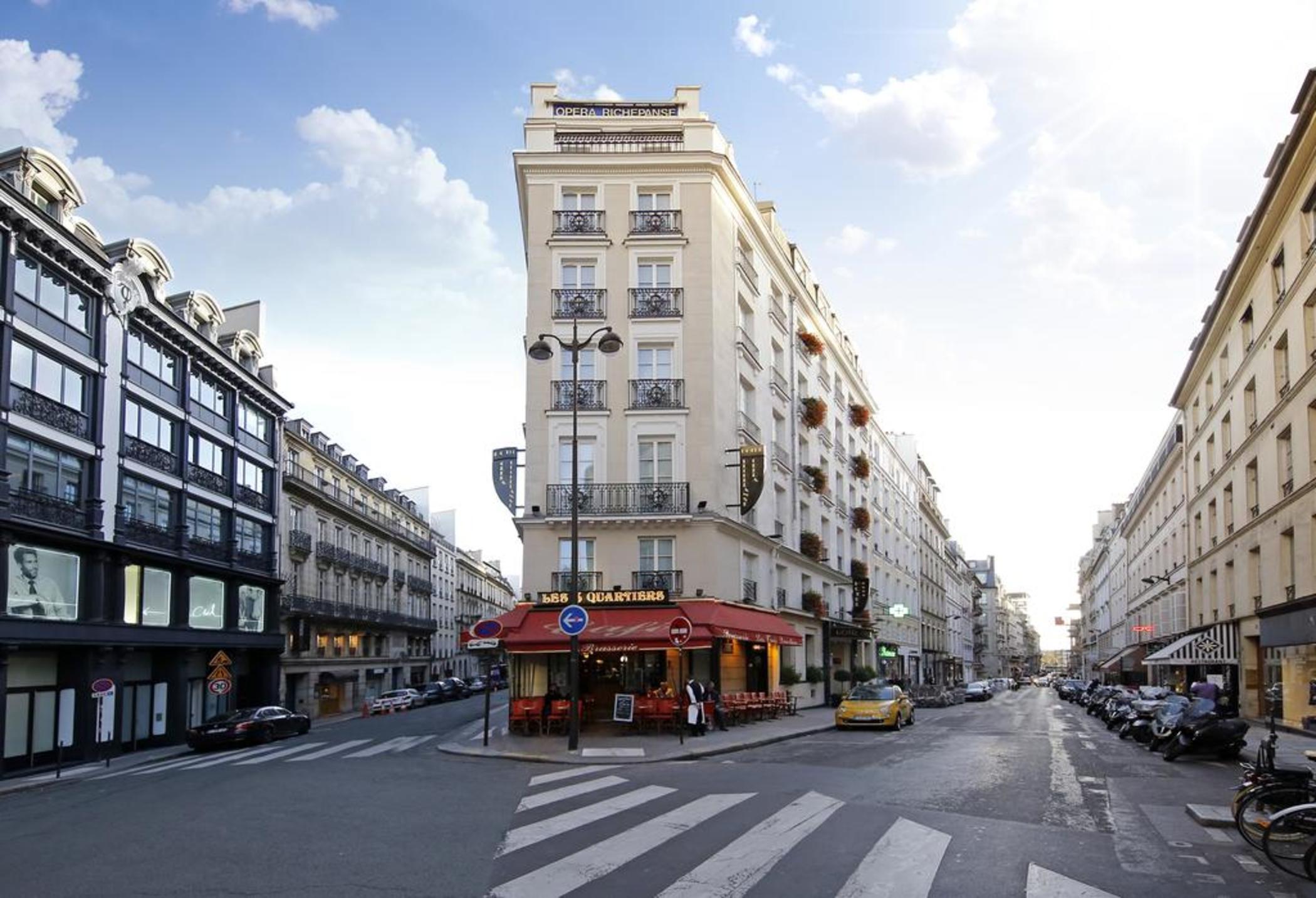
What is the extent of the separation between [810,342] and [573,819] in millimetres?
31590

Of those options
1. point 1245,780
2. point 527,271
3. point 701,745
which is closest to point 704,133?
point 527,271

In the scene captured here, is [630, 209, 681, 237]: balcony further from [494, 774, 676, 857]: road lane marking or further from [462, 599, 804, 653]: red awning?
Result: [494, 774, 676, 857]: road lane marking

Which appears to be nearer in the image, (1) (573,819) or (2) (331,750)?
(1) (573,819)

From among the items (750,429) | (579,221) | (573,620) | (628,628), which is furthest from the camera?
(750,429)

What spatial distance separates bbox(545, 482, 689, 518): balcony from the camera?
94.7ft

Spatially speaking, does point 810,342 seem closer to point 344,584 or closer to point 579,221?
point 579,221

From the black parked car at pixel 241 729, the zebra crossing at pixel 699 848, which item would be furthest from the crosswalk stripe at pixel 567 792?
the black parked car at pixel 241 729

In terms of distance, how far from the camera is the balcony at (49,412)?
25.3 m

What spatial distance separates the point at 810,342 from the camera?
135 feet

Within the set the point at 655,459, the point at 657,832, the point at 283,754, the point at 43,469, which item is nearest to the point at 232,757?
the point at 283,754

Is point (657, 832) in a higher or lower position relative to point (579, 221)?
lower

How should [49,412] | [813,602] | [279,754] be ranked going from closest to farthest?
1. [279,754]
2. [49,412]
3. [813,602]

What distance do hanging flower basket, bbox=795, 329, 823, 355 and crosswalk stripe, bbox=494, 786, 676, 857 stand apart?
28.9m

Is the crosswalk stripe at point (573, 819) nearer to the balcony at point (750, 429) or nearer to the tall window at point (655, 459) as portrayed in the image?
the tall window at point (655, 459)
